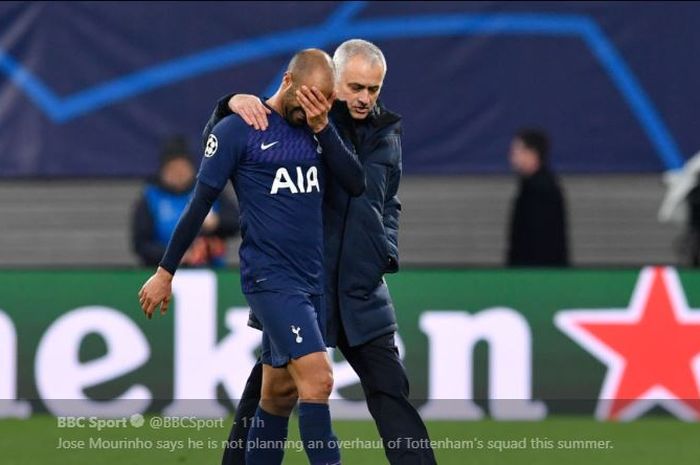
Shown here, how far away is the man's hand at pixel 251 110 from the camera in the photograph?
638 cm

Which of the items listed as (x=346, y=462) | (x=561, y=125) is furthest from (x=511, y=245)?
(x=346, y=462)

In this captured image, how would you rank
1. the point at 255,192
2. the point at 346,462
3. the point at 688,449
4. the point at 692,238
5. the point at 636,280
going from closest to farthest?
the point at 255,192
the point at 346,462
the point at 688,449
the point at 636,280
the point at 692,238

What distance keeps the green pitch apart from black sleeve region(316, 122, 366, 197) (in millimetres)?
2105

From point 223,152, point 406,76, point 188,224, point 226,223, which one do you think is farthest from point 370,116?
point 226,223

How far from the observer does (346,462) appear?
814 cm

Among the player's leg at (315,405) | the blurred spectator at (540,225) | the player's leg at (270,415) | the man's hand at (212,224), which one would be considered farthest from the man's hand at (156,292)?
the blurred spectator at (540,225)

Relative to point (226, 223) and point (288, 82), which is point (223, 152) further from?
point (226, 223)

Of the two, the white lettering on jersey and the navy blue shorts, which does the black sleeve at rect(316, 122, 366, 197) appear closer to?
the white lettering on jersey

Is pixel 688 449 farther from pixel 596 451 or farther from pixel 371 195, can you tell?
pixel 371 195

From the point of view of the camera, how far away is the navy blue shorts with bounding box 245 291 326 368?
6309 millimetres

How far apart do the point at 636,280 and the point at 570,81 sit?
1.46 metres

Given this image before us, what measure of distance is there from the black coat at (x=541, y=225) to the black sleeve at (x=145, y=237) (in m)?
2.27

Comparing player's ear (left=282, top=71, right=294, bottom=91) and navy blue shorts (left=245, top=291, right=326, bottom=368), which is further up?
player's ear (left=282, top=71, right=294, bottom=91)

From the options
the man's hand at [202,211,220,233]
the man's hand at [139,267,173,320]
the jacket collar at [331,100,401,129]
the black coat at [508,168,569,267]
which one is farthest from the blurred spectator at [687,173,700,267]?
the man's hand at [139,267,173,320]
